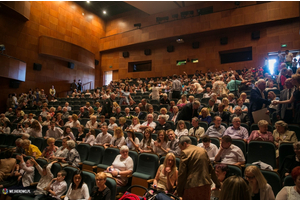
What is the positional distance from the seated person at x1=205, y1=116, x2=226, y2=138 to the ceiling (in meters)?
10.5

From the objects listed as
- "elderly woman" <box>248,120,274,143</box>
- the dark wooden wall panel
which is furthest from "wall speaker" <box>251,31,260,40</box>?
the dark wooden wall panel

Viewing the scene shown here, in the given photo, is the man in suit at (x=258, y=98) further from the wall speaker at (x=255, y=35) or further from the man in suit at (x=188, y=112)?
the wall speaker at (x=255, y=35)

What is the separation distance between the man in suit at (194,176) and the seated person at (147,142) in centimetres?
163

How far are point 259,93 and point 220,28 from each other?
8208 mm

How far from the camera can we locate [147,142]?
3771mm

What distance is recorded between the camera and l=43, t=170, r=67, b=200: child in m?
2.97

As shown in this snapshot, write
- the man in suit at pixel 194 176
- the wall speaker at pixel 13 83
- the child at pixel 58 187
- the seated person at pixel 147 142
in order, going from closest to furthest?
the man in suit at pixel 194 176 → the child at pixel 58 187 → the seated person at pixel 147 142 → the wall speaker at pixel 13 83

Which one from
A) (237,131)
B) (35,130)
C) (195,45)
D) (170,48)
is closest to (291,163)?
(237,131)

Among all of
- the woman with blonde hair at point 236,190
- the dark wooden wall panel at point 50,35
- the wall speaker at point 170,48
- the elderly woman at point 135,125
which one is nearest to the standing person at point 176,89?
the elderly woman at point 135,125

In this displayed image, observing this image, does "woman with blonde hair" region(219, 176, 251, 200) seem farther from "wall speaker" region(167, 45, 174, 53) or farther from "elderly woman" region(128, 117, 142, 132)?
"wall speaker" region(167, 45, 174, 53)

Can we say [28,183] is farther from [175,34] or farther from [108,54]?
[108,54]

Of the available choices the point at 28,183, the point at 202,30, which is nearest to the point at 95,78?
the point at 202,30

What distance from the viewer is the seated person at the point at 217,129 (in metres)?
3.70

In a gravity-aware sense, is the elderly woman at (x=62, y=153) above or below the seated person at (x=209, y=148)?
below
